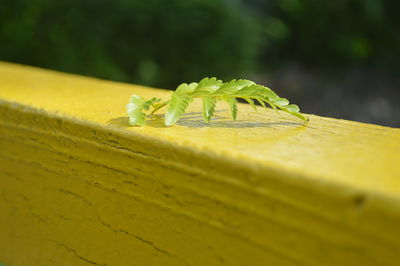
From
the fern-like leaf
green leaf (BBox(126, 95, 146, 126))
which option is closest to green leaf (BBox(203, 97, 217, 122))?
the fern-like leaf

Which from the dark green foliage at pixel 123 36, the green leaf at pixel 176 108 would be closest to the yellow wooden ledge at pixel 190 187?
the green leaf at pixel 176 108

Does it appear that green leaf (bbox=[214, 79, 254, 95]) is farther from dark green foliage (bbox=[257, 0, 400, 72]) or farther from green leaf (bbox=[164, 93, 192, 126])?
dark green foliage (bbox=[257, 0, 400, 72])

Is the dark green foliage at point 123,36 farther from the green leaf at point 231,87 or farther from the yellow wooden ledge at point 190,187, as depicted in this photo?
the green leaf at point 231,87

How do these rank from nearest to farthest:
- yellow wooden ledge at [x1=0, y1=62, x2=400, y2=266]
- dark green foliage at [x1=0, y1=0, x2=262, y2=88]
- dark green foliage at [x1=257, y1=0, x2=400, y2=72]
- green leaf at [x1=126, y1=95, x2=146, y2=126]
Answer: yellow wooden ledge at [x1=0, y1=62, x2=400, y2=266]
green leaf at [x1=126, y1=95, x2=146, y2=126]
dark green foliage at [x1=0, y1=0, x2=262, y2=88]
dark green foliage at [x1=257, y1=0, x2=400, y2=72]

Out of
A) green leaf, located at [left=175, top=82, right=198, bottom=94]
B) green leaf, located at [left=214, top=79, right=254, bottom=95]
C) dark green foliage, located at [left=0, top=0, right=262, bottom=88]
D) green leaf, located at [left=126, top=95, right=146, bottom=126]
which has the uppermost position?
dark green foliage, located at [left=0, top=0, right=262, bottom=88]

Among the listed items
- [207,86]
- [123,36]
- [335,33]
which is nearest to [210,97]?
[207,86]

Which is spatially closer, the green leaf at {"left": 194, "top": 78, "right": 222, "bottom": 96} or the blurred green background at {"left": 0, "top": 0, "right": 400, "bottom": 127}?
the green leaf at {"left": 194, "top": 78, "right": 222, "bottom": 96}

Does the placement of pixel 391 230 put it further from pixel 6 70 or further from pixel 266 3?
pixel 266 3
